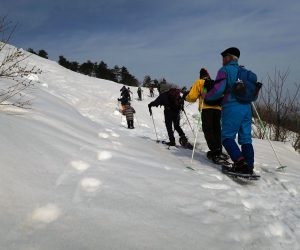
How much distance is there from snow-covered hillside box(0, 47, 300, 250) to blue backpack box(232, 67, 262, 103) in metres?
1.15

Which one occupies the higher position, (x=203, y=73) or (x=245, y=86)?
(x=203, y=73)

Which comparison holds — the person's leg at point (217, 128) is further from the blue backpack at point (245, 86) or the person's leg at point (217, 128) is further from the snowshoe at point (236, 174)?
the blue backpack at point (245, 86)

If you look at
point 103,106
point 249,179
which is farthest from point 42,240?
point 103,106

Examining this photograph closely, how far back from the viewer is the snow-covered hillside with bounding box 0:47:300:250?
249 centimetres

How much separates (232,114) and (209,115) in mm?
1074

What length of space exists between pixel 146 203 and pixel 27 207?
1.06 m

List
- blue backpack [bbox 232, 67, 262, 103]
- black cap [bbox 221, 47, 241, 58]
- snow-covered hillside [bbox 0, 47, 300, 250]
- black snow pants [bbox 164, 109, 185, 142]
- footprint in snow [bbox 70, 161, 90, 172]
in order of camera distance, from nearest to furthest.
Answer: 1. snow-covered hillside [bbox 0, 47, 300, 250]
2. footprint in snow [bbox 70, 161, 90, 172]
3. blue backpack [bbox 232, 67, 262, 103]
4. black cap [bbox 221, 47, 241, 58]
5. black snow pants [bbox 164, 109, 185, 142]

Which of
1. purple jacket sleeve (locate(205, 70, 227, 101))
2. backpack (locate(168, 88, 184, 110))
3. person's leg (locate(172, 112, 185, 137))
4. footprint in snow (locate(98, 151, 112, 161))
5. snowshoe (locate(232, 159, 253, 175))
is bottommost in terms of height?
footprint in snow (locate(98, 151, 112, 161))

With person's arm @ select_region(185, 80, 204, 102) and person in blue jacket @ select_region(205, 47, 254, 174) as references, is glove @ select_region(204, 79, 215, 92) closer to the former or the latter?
person's arm @ select_region(185, 80, 204, 102)

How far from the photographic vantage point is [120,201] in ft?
10.4

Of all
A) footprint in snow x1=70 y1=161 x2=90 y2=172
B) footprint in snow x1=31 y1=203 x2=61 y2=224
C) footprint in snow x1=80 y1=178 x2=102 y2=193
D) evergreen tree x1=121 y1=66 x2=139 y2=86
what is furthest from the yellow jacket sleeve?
evergreen tree x1=121 y1=66 x2=139 y2=86

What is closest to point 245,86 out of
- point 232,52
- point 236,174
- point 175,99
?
point 232,52

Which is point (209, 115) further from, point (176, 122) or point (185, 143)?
point (176, 122)

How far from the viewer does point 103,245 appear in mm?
2350
